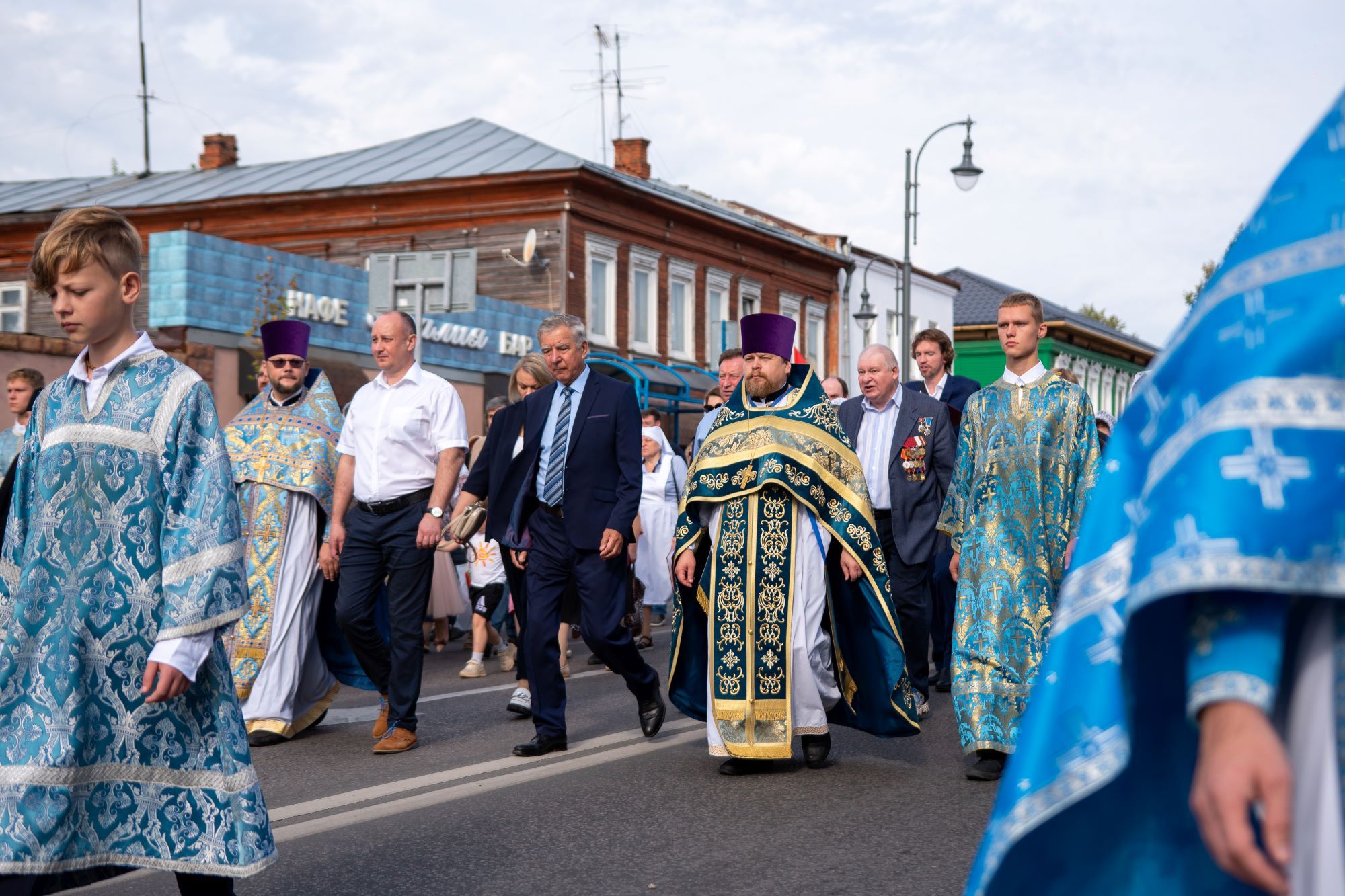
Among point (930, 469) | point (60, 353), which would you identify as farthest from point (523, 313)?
point (930, 469)

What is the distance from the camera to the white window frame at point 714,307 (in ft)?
125

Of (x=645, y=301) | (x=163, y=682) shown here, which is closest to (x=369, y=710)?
(x=163, y=682)

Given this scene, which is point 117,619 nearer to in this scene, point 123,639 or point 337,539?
point 123,639

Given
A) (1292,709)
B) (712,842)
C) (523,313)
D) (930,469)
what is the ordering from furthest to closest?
(523,313) → (930,469) → (712,842) → (1292,709)

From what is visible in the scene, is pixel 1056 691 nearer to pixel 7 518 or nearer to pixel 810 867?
pixel 7 518

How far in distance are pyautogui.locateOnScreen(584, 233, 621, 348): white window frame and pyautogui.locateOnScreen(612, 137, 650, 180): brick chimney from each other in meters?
6.23

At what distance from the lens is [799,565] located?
7309mm

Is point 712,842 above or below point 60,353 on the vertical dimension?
below

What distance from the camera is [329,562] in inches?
320

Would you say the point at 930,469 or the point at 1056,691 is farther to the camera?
the point at 930,469

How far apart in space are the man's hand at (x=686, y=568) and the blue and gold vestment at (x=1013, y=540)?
4.20 feet

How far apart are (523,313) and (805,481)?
2352cm

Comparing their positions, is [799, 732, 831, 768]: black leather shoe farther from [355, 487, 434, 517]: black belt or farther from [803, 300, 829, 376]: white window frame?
[803, 300, 829, 376]: white window frame

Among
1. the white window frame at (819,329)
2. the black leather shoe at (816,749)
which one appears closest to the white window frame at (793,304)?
the white window frame at (819,329)
